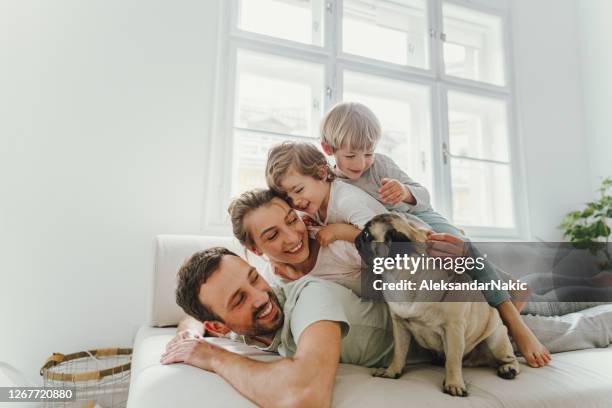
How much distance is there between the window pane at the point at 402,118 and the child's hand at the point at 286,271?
5.21 feet

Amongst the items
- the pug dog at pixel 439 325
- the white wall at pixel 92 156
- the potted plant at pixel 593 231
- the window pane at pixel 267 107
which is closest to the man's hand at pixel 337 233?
the pug dog at pixel 439 325

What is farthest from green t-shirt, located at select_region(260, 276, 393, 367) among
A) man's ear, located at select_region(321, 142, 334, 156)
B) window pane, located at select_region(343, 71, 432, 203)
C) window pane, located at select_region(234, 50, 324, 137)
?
window pane, located at select_region(343, 71, 432, 203)

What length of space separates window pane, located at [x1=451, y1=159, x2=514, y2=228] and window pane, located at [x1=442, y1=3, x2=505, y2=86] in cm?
66

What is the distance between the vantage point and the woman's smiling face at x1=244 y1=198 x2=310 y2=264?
103cm

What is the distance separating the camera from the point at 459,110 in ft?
9.30

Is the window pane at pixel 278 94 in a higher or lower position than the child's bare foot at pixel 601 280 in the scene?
higher

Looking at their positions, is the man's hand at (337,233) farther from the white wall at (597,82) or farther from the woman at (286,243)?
the white wall at (597,82)

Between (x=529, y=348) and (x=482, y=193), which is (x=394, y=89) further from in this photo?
(x=529, y=348)

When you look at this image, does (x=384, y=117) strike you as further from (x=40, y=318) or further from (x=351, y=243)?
(x=40, y=318)

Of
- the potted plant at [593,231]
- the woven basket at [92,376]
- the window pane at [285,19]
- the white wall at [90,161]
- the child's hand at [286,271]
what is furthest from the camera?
the potted plant at [593,231]

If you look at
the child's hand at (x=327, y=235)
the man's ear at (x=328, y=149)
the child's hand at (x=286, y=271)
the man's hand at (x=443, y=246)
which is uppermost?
the man's ear at (x=328, y=149)

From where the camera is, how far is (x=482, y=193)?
112 inches

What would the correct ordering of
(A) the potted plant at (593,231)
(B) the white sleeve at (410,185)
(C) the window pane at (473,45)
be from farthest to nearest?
1. (C) the window pane at (473,45)
2. (A) the potted plant at (593,231)
3. (B) the white sleeve at (410,185)

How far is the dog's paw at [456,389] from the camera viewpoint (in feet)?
2.54
